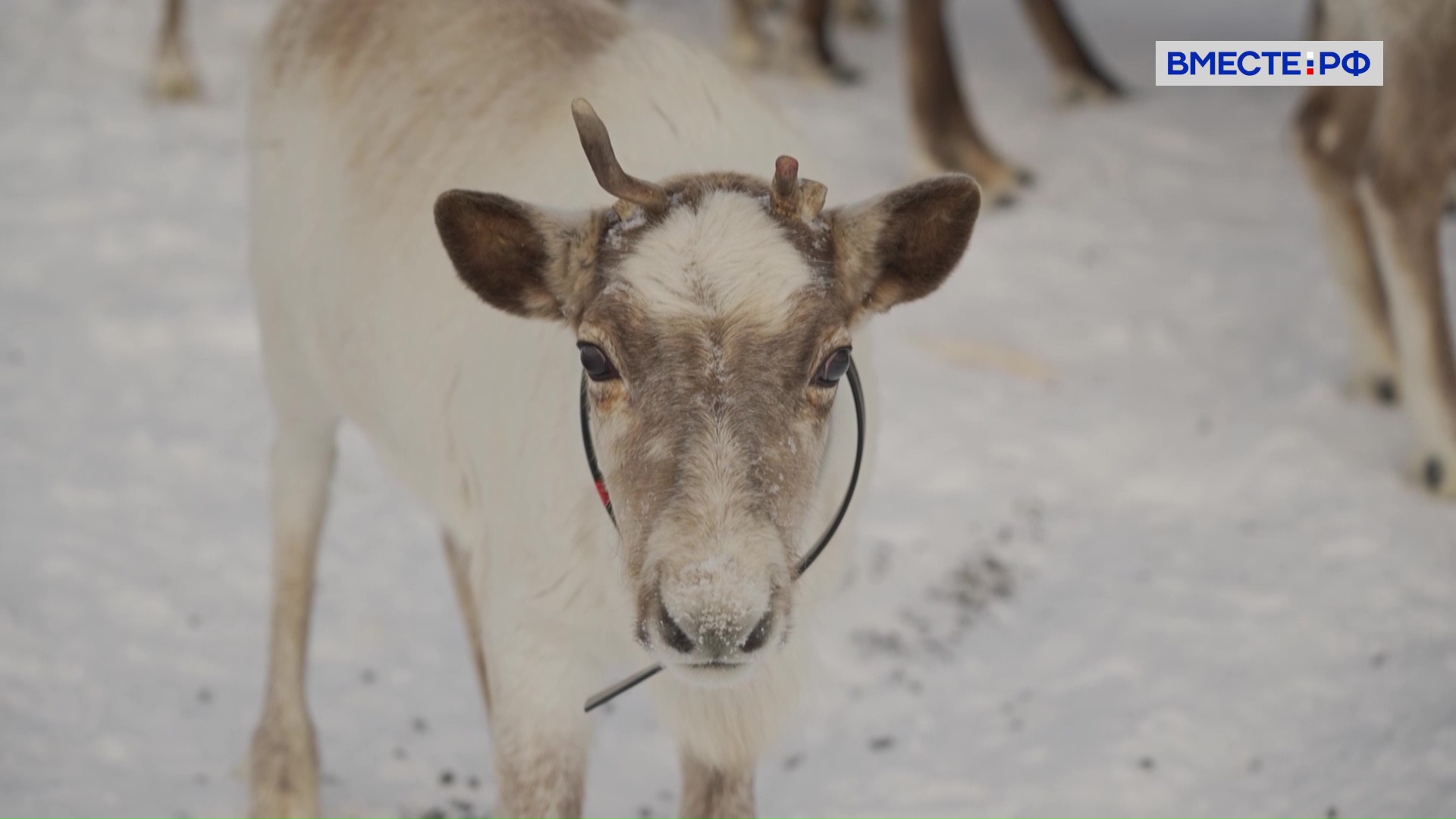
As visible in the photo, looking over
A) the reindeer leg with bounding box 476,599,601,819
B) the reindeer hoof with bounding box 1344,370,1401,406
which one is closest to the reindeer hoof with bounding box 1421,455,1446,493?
the reindeer hoof with bounding box 1344,370,1401,406

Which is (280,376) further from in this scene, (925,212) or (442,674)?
(925,212)

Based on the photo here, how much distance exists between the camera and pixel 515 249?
274 centimetres

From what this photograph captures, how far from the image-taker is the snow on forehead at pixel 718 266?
99.4 inches

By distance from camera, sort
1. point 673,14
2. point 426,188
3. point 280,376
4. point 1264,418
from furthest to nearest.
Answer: point 673,14
point 1264,418
point 280,376
point 426,188

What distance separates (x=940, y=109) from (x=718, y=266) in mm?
5587

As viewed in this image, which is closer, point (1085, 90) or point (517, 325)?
point (517, 325)

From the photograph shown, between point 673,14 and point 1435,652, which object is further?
point 673,14

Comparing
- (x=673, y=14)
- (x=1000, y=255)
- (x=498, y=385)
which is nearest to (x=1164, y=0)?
(x=673, y=14)

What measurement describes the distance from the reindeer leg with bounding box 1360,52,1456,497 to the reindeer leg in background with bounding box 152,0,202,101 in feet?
20.0

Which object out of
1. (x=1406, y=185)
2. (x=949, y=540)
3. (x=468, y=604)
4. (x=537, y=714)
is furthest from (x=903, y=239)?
(x=1406, y=185)

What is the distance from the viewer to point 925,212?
8.99ft

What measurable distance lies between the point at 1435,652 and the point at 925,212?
9.23ft

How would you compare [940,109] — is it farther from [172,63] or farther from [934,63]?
[172,63]

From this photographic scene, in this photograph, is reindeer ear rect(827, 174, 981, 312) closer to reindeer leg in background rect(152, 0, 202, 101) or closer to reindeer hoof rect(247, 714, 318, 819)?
reindeer hoof rect(247, 714, 318, 819)
